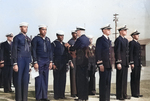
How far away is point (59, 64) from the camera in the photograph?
4309 mm

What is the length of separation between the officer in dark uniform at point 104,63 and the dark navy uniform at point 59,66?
2.34 feet

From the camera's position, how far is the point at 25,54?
3.87m

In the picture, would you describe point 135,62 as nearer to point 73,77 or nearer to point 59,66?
point 73,77

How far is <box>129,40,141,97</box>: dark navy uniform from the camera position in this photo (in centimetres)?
460

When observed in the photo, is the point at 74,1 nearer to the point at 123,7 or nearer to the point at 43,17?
the point at 43,17

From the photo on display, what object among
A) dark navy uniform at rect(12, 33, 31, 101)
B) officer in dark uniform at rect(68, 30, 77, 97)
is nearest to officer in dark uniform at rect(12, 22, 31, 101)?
dark navy uniform at rect(12, 33, 31, 101)

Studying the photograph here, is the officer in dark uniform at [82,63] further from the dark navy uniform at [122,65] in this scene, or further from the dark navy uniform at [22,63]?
the dark navy uniform at [22,63]

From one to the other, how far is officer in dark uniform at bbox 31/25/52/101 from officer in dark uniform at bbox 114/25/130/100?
1368 millimetres

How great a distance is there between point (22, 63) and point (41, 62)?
36 cm

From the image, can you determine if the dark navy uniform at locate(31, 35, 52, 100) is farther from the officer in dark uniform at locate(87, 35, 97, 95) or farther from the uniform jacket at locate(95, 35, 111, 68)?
the uniform jacket at locate(95, 35, 111, 68)

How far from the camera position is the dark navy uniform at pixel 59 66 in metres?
4.30

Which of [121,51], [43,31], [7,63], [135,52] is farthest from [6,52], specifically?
[135,52]

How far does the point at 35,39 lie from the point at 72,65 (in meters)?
0.92

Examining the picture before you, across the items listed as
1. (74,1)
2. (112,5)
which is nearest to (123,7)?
(112,5)
